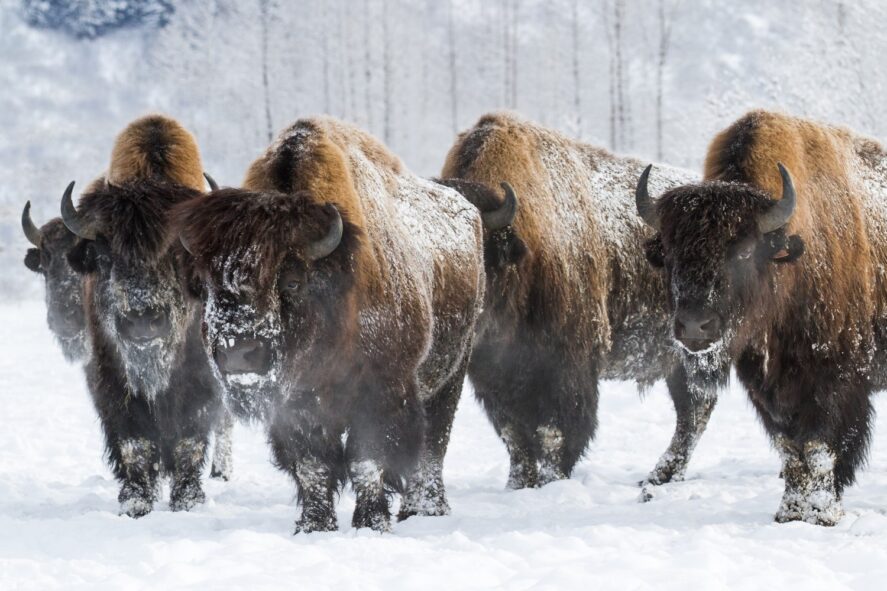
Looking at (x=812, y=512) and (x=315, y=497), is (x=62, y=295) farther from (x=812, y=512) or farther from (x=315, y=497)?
(x=812, y=512)

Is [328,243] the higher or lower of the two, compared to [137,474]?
higher

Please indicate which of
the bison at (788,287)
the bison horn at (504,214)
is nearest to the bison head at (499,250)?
the bison horn at (504,214)

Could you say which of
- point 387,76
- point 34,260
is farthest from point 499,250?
point 387,76

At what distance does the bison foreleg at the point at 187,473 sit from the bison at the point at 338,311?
58.3 inches

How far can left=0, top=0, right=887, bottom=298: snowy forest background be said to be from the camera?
1197 inches

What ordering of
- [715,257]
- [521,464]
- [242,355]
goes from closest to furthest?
[242,355] < [715,257] < [521,464]

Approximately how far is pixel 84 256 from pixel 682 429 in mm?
4756

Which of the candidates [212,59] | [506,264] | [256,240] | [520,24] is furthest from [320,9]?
[256,240]

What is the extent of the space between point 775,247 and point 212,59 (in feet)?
99.3

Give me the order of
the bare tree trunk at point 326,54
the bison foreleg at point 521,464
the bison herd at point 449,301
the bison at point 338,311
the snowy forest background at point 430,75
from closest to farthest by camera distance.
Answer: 1. the bison at point 338,311
2. the bison herd at point 449,301
3. the bison foreleg at point 521,464
4. the snowy forest background at point 430,75
5. the bare tree trunk at point 326,54

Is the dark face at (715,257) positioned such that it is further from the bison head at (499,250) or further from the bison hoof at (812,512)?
the bison head at (499,250)

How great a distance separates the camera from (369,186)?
6.16m

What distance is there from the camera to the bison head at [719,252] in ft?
17.5

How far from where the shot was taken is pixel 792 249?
5.47m
